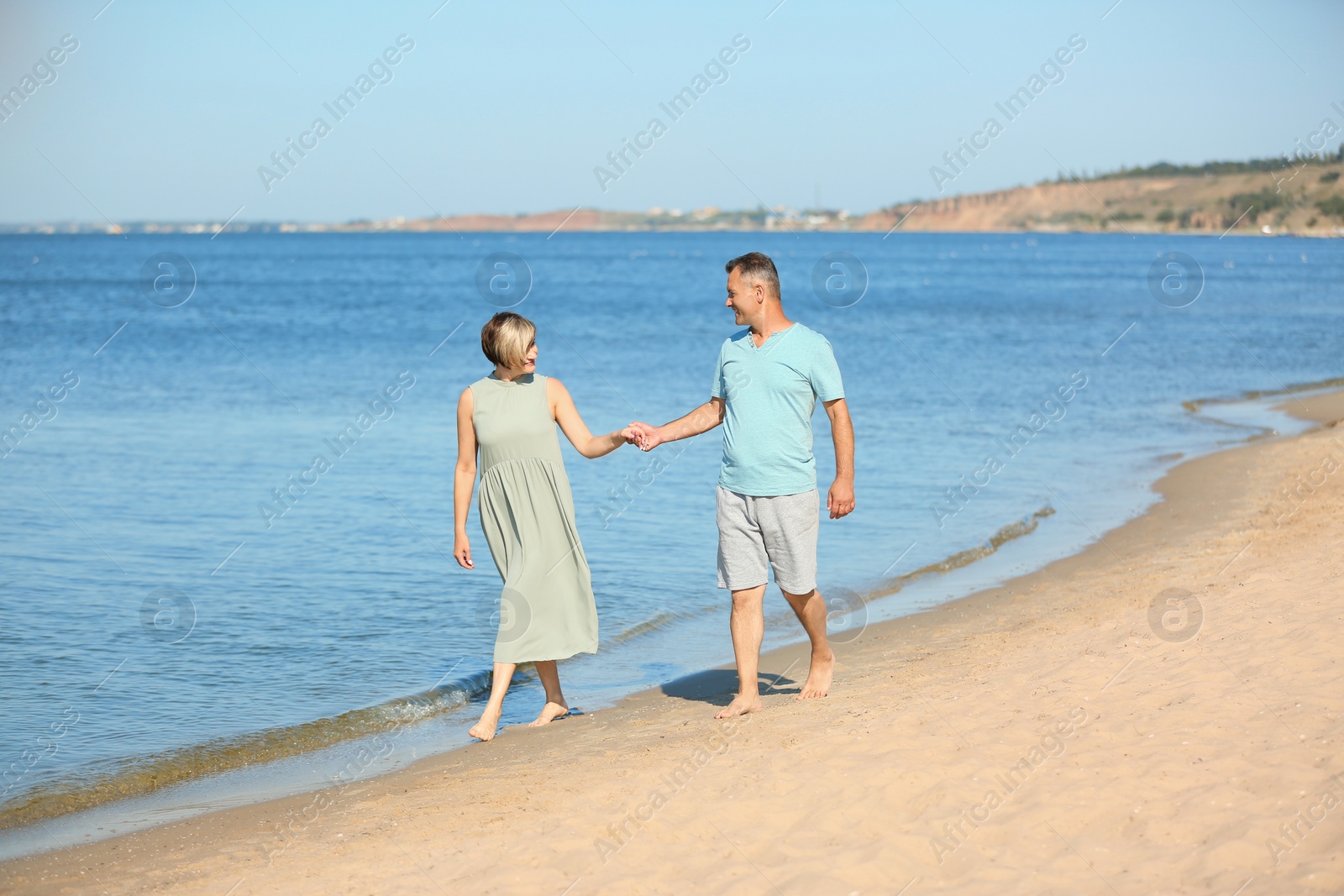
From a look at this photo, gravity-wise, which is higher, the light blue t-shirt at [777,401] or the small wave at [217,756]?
the light blue t-shirt at [777,401]

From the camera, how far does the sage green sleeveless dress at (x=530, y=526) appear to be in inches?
212

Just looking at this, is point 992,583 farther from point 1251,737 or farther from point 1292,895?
point 1292,895

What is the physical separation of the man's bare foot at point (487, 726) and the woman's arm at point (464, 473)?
0.79 m

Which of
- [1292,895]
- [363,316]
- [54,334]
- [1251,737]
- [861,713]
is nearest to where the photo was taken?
[1292,895]

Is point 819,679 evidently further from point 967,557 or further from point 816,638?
point 967,557

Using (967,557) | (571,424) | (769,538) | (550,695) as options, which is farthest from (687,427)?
(967,557)

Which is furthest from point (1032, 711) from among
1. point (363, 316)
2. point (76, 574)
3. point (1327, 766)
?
point (363, 316)

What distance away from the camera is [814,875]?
3717 millimetres

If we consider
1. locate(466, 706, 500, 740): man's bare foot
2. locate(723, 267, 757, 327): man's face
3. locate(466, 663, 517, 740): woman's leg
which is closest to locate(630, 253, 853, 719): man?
locate(723, 267, 757, 327): man's face

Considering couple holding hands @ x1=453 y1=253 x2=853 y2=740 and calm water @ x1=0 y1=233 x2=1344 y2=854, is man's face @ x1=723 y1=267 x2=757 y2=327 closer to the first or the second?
couple holding hands @ x1=453 y1=253 x2=853 y2=740

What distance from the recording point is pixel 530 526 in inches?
215

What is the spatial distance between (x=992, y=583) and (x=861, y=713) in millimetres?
3903

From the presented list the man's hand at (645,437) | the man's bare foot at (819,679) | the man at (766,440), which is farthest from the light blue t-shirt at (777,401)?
the man's bare foot at (819,679)

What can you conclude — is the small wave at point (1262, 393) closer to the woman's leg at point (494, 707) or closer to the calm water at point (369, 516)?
the calm water at point (369, 516)
